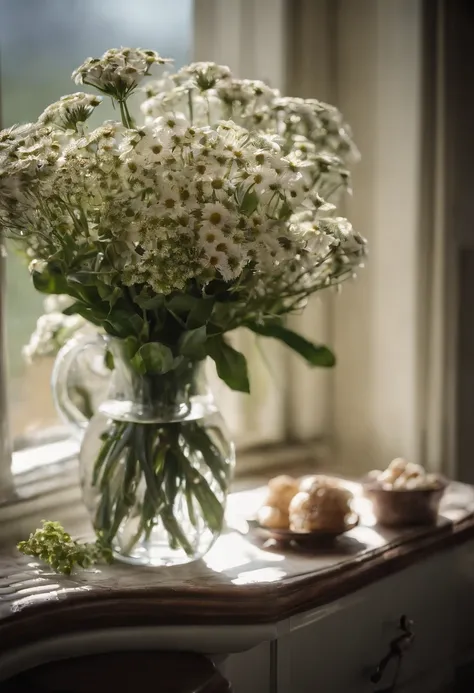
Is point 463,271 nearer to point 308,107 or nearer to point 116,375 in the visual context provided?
point 308,107

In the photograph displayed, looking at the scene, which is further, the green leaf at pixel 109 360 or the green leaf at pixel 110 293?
the green leaf at pixel 109 360

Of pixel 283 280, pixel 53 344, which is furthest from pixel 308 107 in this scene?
pixel 53 344

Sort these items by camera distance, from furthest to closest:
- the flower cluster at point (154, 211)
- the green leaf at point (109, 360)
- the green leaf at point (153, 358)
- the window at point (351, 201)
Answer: the window at point (351, 201) < the green leaf at point (109, 360) < the green leaf at point (153, 358) < the flower cluster at point (154, 211)

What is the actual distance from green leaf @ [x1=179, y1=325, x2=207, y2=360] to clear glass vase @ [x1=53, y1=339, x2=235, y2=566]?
4 centimetres

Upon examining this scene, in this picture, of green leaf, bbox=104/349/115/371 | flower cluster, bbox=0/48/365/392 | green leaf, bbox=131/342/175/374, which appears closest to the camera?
flower cluster, bbox=0/48/365/392

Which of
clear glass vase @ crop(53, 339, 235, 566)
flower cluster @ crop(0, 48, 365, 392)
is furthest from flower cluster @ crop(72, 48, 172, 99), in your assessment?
clear glass vase @ crop(53, 339, 235, 566)

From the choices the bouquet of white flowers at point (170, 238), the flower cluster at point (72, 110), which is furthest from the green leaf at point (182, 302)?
the flower cluster at point (72, 110)

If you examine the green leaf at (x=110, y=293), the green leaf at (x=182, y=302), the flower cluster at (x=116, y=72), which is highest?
the flower cluster at (x=116, y=72)

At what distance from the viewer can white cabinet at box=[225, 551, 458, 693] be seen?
1206mm

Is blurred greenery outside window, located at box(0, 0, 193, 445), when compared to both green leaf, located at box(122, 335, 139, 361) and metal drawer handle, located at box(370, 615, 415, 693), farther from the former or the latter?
metal drawer handle, located at box(370, 615, 415, 693)

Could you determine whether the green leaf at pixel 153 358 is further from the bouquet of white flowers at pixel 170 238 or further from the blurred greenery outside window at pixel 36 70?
the blurred greenery outside window at pixel 36 70

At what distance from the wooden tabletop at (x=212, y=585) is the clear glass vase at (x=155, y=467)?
4cm

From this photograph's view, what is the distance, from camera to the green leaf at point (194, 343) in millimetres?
1168

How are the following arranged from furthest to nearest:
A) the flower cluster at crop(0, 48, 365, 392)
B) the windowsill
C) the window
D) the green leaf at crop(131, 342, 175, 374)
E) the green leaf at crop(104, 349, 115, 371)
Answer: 1. the window
2. the windowsill
3. the green leaf at crop(104, 349, 115, 371)
4. the green leaf at crop(131, 342, 175, 374)
5. the flower cluster at crop(0, 48, 365, 392)
